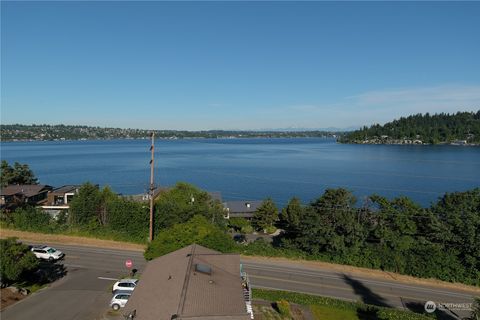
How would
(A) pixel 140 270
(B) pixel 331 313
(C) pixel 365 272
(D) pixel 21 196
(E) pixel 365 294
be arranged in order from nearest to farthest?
(B) pixel 331 313, (E) pixel 365 294, (A) pixel 140 270, (C) pixel 365 272, (D) pixel 21 196

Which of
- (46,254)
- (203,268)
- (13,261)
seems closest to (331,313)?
Result: (203,268)

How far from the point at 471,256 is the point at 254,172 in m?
73.1

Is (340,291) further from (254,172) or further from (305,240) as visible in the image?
(254,172)

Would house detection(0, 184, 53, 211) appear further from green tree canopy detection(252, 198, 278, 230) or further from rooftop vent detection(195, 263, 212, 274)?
rooftop vent detection(195, 263, 212, 274)

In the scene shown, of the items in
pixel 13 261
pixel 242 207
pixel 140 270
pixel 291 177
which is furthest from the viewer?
Result: pixel 291 177

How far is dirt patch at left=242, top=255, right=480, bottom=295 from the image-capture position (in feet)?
85.8

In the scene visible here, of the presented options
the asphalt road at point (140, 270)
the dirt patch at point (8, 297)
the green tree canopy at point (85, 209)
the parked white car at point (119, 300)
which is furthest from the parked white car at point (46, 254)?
the parked white car at point (119, 300)

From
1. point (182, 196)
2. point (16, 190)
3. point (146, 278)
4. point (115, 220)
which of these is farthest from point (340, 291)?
point (16, 190)

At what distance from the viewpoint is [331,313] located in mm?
19250

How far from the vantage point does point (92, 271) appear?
80.8ft

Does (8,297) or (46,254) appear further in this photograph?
(46,254)

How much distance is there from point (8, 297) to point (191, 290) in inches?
462

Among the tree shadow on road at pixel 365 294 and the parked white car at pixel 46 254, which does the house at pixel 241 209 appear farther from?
the tree shadow on road at pixel 365 294

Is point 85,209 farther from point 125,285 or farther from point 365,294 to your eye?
point 365,294
